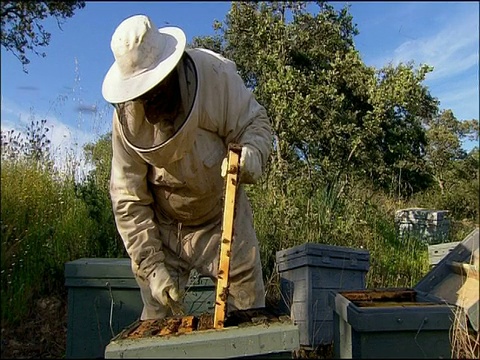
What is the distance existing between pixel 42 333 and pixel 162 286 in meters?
1.38

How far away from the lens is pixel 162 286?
1.90 m

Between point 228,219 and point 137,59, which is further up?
point 137,59

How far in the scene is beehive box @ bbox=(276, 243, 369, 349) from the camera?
9.14ft

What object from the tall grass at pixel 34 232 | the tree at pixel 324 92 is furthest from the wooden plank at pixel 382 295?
the tree at pixel 324 92

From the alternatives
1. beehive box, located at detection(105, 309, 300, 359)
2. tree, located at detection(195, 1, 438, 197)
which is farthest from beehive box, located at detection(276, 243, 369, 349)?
tree, located at detection(195, 1, 438, 197)

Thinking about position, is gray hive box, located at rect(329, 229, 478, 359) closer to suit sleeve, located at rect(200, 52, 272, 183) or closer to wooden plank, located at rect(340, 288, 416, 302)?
wooden plank, located at rect(340, 288, 416, 302)

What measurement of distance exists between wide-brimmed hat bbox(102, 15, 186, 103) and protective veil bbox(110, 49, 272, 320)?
0.45 ft

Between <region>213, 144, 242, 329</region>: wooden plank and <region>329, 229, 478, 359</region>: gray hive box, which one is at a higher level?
<region>213, 144, 242, 329</region>: wooden plank

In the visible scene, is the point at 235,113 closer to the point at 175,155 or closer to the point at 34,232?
the point at 175,155

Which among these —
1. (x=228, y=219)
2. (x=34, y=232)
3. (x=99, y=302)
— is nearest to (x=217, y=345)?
(x=228, y=219)

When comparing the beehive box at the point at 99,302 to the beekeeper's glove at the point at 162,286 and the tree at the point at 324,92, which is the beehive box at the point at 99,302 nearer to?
the beekeeper's glove at the point at 162,286

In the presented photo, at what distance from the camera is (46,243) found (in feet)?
9.93

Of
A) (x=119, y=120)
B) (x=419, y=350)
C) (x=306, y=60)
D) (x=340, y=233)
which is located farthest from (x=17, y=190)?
(x=306, y=60)

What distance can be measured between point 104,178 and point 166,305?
2.33 meters
